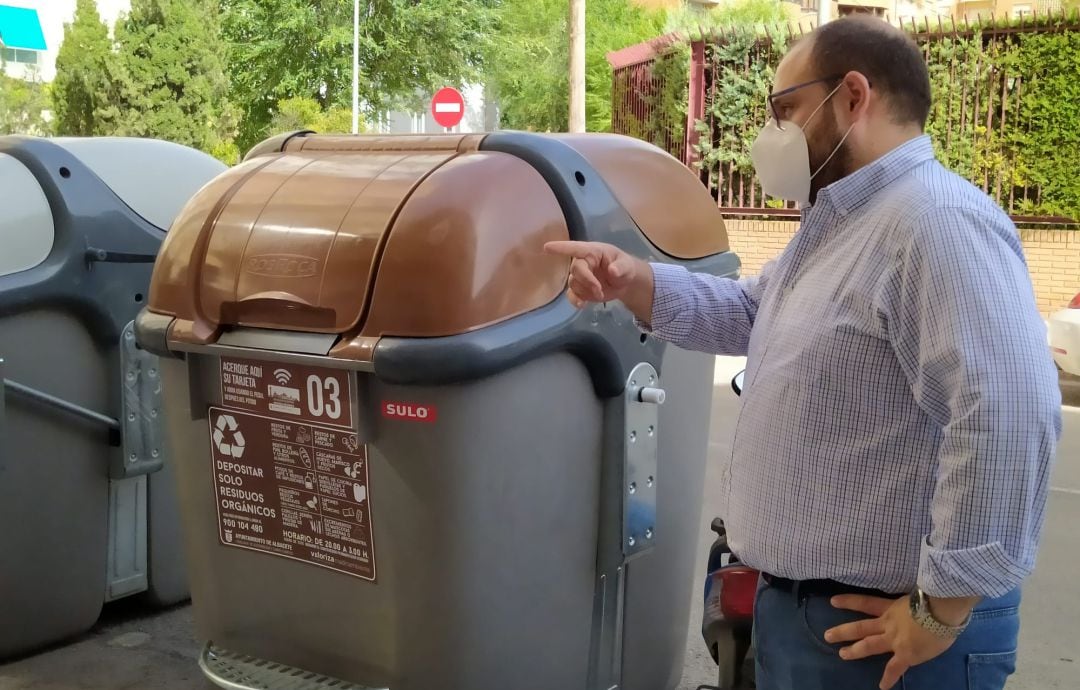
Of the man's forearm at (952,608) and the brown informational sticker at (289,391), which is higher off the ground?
the brown informational sticker at (289,391)

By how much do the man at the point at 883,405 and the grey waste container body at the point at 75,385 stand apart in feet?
7.60

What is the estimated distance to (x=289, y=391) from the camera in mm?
2664

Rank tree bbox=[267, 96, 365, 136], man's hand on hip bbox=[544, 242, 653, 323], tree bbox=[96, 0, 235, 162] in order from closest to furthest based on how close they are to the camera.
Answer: man's hand on hip bbox=[544, 242, 653, 323], tree bbox=[96, 0, 235, 162], tree bbox=[267, 96, 365, 136]

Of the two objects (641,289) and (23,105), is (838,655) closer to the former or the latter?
(641,289)

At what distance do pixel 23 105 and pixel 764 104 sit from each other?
31286 mm

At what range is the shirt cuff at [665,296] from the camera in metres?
2.41

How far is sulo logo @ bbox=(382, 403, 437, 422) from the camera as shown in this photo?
249 centimetres

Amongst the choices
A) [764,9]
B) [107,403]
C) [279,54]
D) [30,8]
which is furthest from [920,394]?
[279,54]

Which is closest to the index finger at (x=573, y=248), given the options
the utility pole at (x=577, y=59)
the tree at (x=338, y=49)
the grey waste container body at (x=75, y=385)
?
the grey waste container body at (x=75, y=385)

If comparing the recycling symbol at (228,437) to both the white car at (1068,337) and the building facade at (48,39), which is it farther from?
the building facade at (48,39)

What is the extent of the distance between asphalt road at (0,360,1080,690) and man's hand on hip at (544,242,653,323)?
5.44 feet

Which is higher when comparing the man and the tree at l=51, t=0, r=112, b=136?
the tree at l=51, t=0, r=112, b=136

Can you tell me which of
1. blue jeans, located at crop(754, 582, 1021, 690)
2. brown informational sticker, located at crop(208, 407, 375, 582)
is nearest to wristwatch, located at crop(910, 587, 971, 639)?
blue jeans, located at crop(754, 582, 1021, 690)

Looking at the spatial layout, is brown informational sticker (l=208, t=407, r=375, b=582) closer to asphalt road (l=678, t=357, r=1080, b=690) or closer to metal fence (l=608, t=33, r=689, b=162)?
asphalt road (l=678, t=357, r=1080, b=690)
